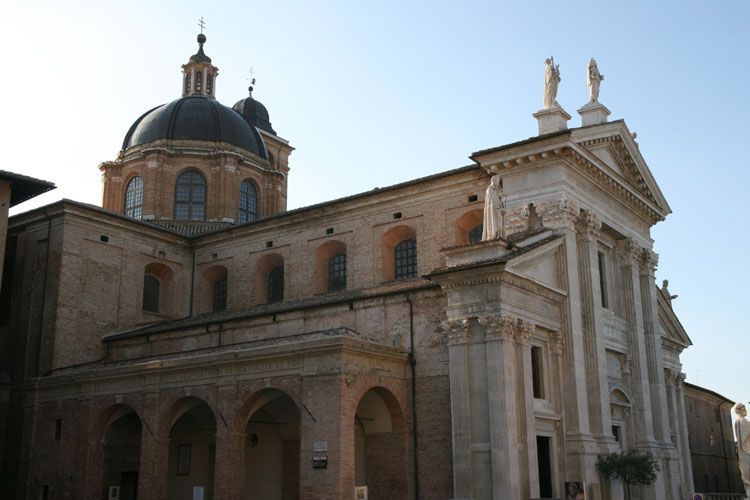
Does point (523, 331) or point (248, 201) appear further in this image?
point (248, 201)

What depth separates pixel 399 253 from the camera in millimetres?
28203

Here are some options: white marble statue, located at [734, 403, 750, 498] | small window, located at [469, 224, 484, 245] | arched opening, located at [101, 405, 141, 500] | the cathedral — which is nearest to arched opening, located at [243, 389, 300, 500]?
the cathedral

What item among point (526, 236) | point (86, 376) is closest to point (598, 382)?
point (526, 236)

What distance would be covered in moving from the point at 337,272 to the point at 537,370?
9292 millimetres

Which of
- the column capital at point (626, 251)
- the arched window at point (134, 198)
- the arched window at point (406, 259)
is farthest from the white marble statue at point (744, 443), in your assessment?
the arched window at point (134, 198)

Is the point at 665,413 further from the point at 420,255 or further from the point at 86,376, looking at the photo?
the point at 86,376

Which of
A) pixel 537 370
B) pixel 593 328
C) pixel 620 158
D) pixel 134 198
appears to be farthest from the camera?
pixel 134 198

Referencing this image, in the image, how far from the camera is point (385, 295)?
24203mm

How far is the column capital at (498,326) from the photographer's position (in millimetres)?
20922

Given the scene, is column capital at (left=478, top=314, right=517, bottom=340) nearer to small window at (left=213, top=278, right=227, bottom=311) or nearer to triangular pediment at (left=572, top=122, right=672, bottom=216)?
triangular pediment at (left=572, top=122, right=672, bottom=216)

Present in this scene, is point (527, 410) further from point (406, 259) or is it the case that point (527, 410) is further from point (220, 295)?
point (220, 295)

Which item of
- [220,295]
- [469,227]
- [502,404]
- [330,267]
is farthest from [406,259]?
[220,295]

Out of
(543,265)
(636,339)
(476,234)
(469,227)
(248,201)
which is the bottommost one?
(636,339)

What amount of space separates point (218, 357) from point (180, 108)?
19778 mm
